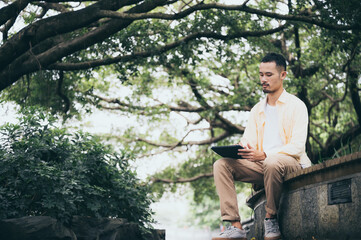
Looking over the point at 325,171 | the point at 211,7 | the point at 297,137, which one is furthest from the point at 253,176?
the point at 211,7

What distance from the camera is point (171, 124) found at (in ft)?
59.8

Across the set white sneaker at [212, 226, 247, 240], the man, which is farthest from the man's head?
white sneaker at [212, 226, 247, 240]

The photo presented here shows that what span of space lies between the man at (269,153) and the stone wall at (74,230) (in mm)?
1782

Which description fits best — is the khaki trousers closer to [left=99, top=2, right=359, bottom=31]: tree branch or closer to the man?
the man

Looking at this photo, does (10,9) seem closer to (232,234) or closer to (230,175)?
(230,175)

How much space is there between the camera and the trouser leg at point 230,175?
4.89 metres

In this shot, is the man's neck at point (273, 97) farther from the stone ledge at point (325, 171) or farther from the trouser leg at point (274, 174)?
the stone ledge at point (325, 171)

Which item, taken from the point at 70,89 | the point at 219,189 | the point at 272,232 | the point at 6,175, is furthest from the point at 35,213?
the point at 70,89

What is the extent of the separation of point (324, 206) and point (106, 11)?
480 centimetres

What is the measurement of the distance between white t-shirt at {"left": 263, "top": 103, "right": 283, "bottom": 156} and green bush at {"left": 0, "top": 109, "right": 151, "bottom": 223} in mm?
2330

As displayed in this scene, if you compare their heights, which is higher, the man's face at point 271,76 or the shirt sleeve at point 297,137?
the man's face at point 271,76

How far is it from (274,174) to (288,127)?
606 mm

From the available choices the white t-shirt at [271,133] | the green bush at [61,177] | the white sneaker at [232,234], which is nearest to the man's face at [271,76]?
the white t-shirt at [271,133]

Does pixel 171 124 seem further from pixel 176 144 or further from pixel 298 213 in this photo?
pixel 298 213
